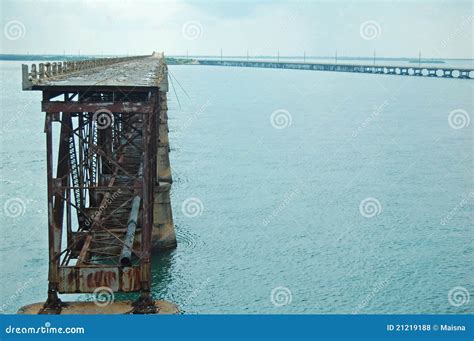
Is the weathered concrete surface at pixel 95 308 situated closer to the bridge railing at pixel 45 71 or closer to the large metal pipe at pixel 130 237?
the large metal pipe at pixel 130 237

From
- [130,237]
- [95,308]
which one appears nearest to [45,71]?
[130,237]

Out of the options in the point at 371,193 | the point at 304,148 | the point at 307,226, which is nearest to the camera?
the point at 307,226

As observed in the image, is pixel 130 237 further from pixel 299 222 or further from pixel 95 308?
pixel 299 222

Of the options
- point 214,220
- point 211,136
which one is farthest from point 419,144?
point 214,220

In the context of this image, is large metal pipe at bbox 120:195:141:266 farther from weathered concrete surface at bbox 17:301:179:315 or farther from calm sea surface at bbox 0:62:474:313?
calm sea surface at bbox 0:62:474:313

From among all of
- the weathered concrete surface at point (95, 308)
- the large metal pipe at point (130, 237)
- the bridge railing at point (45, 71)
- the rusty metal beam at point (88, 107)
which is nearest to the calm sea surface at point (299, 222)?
the large metal pipe at point (130, 237)

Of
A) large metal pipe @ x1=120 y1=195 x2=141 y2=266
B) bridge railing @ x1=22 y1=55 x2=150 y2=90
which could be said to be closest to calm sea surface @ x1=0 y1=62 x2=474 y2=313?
large metal pipe @ x1=120 y1=195 x2=141 y2=266

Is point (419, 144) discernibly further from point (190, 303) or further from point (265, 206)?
point (190, 303)
